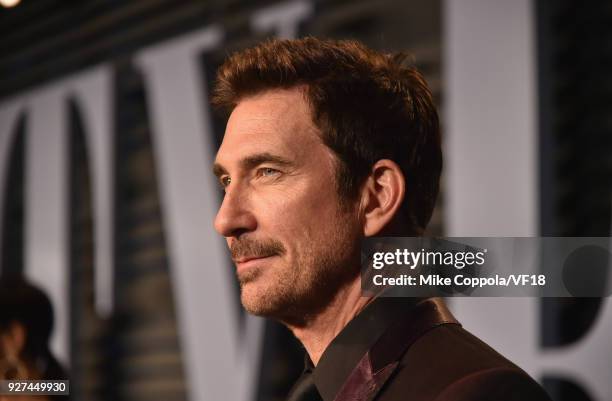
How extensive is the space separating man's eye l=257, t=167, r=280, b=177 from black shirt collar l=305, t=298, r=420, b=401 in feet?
0.86

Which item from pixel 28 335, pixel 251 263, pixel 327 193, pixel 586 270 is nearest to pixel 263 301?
pixel 251 263

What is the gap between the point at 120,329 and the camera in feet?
10.8

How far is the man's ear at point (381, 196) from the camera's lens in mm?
1288

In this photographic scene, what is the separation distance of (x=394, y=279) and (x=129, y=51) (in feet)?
7.53

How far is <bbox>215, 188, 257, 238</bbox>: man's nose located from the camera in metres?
1.27

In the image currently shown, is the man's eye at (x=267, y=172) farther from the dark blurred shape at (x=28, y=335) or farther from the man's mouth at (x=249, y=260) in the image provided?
the dark blurred shape at (x=28, y=335)

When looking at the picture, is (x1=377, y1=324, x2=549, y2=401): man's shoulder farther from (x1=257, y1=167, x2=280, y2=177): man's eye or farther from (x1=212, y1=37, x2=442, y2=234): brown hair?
(x1=257, y1=167, x2=280, y2=177): man's eye

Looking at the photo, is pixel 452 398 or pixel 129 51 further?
pixel 129 51

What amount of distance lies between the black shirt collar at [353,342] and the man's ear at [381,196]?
131mm

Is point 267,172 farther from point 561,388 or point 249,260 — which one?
point 561,388

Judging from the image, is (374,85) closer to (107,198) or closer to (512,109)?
(512,109)

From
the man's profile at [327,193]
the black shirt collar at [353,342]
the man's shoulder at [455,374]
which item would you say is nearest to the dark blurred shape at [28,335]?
the man's profile at [327,193]

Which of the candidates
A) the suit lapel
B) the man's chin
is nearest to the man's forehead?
the man's chin

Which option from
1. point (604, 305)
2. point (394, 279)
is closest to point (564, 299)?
point (604, 305)
